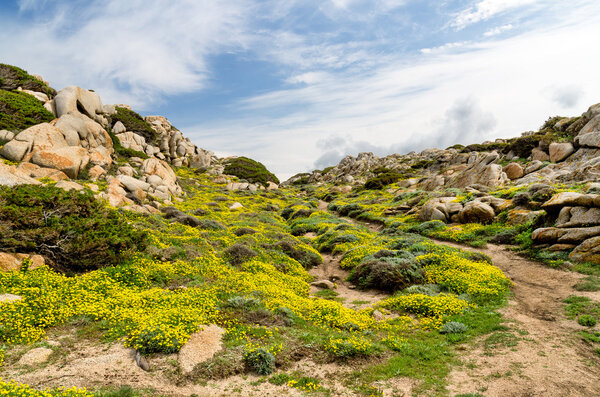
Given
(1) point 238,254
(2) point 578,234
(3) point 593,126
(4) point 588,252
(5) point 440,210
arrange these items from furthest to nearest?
1. (3) point 593,126
2. (5) point 440,210
3. (1) point 238,254
4. (2) point 578,234
5. (4) point 588,252

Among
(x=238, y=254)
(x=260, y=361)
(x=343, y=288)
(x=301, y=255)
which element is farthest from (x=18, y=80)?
(x=260, y=361)

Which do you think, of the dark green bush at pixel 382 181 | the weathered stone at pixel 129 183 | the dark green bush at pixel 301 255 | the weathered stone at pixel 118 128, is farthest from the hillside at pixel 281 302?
the dark green bush at pixel 382 181

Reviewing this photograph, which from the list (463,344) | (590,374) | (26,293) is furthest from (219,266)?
(590,374)

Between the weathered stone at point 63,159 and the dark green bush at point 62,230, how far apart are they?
15831 mm

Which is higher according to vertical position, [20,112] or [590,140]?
[20,112]

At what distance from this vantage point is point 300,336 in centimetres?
1100

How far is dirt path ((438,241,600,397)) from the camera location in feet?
26.6

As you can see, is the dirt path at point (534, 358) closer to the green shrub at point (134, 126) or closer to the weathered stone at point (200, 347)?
→ the weathered stone at point (200, 347)

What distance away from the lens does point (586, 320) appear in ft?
36.9

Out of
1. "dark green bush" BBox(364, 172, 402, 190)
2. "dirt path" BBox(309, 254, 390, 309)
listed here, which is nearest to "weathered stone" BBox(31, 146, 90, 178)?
"dirt path" BBox(309, 254, 390, 309)

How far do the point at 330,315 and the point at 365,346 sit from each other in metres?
2.95

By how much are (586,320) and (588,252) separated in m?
7.98

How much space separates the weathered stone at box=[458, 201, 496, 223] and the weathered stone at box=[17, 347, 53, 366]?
31.2 meters

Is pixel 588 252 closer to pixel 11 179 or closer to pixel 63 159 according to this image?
pixel 11 179
